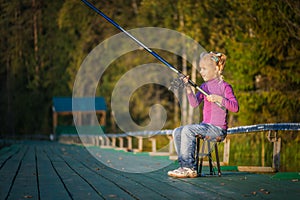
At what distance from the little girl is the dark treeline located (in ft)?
44.5

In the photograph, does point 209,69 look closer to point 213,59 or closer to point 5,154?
point 213,59

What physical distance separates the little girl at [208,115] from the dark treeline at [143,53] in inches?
534

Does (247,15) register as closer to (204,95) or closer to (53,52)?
(204,95)

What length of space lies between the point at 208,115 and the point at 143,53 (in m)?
33.5

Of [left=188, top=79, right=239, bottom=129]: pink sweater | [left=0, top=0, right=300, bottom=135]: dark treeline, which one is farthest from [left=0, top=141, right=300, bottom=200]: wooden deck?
[left=0, top=0, right=300, bottom=135]: dark treeline

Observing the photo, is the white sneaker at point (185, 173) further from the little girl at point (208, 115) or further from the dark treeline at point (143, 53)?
the dark treeline at point (143, 53)

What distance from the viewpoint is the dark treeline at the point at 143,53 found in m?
21.0

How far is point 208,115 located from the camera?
744 centimetres

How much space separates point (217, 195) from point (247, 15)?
1893 cm

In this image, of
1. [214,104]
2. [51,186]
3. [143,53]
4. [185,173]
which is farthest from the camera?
[143,53]

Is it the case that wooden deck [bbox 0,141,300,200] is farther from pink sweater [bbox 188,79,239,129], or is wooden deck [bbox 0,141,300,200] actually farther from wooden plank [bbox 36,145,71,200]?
pink sweater [bbox 188,79,239,129]

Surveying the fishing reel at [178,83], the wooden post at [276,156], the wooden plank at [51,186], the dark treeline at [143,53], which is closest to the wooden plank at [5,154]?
the wooden plank at [51,186]

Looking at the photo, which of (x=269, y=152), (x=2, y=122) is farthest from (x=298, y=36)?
(x=2, y=122)

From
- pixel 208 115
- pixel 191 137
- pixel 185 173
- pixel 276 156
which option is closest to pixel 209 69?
pixel 208 115
